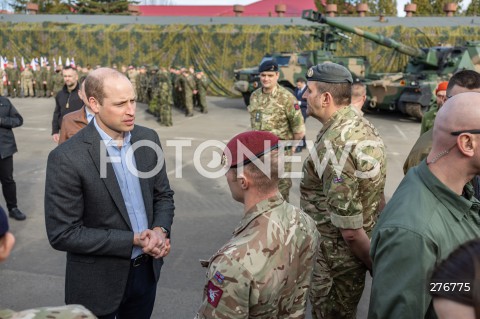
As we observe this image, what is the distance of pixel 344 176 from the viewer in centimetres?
267

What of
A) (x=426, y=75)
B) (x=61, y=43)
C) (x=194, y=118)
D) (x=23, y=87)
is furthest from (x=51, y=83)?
(x=426, y=75)

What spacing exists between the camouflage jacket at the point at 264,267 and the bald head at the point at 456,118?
0.62m

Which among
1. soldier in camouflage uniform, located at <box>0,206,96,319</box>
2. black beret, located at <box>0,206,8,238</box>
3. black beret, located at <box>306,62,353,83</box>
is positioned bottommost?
soldier in camouflage uniform, located at <box>0,206,96,319</box>

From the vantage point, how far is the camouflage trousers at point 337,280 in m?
2.89

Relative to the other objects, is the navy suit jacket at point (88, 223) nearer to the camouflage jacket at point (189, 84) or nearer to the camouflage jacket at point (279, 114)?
the camouflage jacket at point (279, 114)

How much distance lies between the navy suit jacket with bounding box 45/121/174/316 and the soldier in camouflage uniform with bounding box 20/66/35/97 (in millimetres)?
18722

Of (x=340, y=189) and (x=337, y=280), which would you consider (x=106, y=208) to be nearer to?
(x=340, y=189)

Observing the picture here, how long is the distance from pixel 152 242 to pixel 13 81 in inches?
771

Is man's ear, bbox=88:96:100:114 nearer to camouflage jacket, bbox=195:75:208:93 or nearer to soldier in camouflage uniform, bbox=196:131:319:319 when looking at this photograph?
soldier in camouflage uniform, bbox=196:131:319:319

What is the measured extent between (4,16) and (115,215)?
28.6m

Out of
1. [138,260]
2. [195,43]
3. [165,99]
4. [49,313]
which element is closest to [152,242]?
[138,260]

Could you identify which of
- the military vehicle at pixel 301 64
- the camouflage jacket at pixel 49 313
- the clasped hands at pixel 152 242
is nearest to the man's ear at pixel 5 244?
the camouflage jacket at pixel 49 313

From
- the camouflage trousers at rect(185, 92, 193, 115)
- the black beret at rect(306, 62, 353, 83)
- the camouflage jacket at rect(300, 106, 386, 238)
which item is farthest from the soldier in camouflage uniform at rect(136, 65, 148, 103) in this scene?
the camouflage jacket at rect(300, 106, 386, 238)

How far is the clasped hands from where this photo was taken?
93.9 inches
